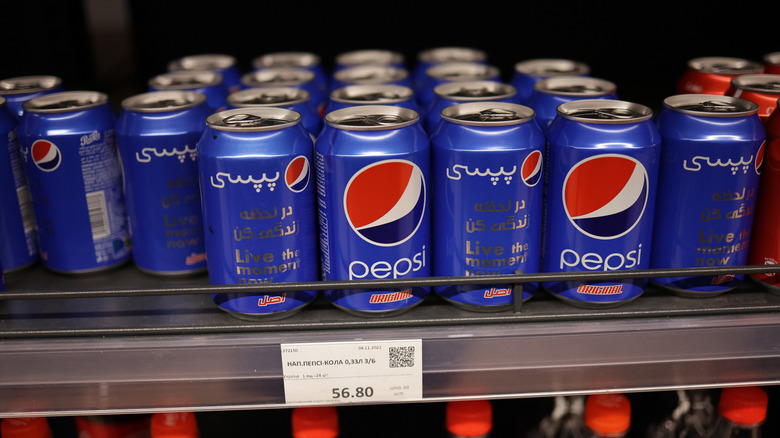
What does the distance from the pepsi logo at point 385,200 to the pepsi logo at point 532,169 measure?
0.14 m

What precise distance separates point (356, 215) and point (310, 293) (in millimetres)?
172

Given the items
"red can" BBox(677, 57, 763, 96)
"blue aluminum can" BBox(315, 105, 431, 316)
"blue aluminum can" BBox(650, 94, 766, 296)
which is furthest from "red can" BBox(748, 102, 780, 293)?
"blue aluminum can" BBox(315, 105, 431, 316)

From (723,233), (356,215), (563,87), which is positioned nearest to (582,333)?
(723,233)

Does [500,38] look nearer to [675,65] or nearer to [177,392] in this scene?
[675,65]

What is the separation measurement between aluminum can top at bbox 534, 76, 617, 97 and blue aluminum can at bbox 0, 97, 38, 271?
90cm

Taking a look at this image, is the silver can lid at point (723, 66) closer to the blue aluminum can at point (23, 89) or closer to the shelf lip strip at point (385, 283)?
the shelf lip strip at point (385, 283)

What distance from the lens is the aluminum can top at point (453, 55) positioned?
174cm

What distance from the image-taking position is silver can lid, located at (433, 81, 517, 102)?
3.89ft

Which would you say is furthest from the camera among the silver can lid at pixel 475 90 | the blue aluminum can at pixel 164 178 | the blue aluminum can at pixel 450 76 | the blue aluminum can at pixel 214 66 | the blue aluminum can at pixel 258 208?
the blue aluminum can at pixel 214 66

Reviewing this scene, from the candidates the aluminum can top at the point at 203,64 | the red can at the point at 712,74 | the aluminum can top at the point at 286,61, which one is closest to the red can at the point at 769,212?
the red can at the point at 712,74

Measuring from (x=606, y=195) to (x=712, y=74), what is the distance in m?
0.56

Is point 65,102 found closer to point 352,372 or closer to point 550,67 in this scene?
point 352,372

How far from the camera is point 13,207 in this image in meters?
1.17

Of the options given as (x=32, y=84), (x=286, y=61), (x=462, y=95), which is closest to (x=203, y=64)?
(x=286, y=61)
